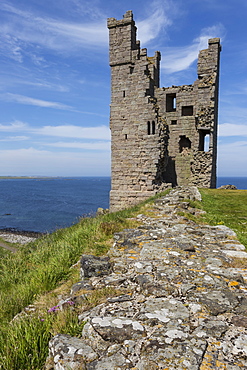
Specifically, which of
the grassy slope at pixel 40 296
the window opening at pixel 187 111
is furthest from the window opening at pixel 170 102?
the grassy slope at pixel 40 296

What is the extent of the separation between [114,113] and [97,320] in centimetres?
1676

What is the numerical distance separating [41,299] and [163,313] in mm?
1715

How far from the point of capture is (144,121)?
56.4 feet

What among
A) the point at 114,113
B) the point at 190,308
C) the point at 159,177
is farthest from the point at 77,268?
the point at 114,113

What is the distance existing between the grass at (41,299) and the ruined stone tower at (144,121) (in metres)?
11.0

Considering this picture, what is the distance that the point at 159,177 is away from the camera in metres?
17.8

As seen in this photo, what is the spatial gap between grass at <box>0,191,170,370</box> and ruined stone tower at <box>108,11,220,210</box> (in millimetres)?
10994

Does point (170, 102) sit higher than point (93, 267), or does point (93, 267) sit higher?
point (170, 102)

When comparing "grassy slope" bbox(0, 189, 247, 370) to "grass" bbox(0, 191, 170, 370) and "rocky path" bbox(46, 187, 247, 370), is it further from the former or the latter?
"rocky path" bbox(46, 187, 247, 370)

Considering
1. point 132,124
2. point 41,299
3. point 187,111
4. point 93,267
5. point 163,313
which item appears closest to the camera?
point 163,313

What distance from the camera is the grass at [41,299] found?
7.59ft

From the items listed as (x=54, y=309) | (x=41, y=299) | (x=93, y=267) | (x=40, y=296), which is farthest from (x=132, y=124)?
(x=54, y=309)

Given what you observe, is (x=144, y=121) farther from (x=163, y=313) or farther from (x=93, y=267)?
(x=163, y=313)

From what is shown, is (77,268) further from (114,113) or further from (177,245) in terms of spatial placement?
(114,113)
